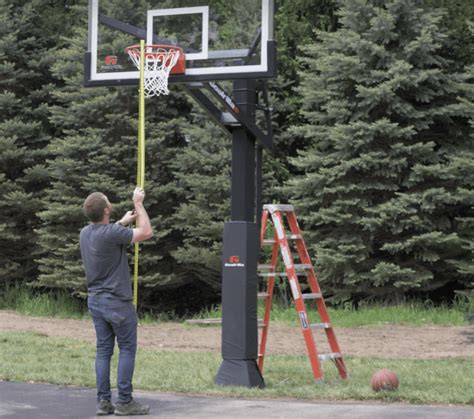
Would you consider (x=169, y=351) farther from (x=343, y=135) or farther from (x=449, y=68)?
(x=449, y=68)

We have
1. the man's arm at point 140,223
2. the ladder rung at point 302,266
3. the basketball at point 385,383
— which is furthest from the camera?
the ladder rung at point 302,266

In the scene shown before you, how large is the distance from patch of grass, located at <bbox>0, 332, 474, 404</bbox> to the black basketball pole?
0.34 metres

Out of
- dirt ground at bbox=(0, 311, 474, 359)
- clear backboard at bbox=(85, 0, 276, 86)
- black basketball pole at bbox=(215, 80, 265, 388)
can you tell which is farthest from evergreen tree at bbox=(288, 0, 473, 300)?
black basketball pole at bbox=(215, 80, 265, 388)

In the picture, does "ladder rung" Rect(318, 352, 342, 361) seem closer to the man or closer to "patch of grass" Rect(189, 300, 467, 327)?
the man

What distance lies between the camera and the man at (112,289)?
330 inches

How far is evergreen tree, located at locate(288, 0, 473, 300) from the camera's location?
759 inches

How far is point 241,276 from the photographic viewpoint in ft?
34.3

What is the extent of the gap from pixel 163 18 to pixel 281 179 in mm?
11374

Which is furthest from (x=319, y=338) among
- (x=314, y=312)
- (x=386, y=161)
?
(x=386, y=161)

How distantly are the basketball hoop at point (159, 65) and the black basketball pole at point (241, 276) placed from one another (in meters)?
0.89

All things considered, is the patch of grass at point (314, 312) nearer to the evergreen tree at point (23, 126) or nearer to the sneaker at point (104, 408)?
the evergreen tree at point (23, 126)

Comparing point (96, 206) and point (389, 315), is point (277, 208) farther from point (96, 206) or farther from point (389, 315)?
point (389, 315)

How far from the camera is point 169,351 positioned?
1423 cm

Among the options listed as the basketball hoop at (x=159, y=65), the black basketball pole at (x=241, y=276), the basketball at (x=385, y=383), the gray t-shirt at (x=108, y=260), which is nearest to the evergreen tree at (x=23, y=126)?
the basketball hoop at (x=159, y=65)
